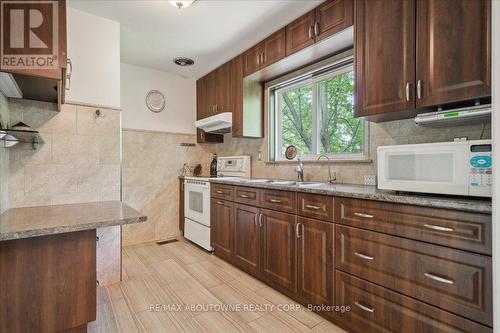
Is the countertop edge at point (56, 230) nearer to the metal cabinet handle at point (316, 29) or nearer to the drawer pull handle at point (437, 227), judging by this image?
the drawer pull handle at point (437, 227)

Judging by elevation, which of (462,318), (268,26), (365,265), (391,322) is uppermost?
(268,26)

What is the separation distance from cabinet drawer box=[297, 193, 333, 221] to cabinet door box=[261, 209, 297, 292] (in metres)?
0.13

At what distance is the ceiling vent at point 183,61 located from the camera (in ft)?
10.9

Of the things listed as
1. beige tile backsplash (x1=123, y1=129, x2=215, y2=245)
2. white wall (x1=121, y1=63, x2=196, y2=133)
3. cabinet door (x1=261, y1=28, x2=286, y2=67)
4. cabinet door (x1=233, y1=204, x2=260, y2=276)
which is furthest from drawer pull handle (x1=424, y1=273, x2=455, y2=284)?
white wall (x1=121, y1=63, x2=196, y2=133)

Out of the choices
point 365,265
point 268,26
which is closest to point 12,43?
point 268,26

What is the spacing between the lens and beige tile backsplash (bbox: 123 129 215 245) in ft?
11.3

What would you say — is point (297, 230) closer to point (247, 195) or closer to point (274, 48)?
point (247, 195)

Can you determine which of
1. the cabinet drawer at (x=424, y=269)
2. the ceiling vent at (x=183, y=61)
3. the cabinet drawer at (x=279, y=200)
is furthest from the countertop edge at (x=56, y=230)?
the ceiling vent at (x=183, y=61)

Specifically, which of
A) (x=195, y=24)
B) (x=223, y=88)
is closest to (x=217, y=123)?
(x=223, y=88)

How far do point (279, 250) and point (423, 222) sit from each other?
1.14m

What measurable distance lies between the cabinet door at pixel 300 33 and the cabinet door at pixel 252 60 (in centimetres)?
46

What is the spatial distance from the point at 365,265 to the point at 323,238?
0.32 metres

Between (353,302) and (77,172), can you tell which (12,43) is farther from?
(353,302)

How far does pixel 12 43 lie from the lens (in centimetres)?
114
